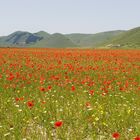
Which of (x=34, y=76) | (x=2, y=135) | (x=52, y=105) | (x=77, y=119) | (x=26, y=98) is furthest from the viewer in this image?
(x=34, y=76)

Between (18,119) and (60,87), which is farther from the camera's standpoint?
(60,87)

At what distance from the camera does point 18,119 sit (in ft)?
28.7

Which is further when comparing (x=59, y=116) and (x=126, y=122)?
(x=59, y=116)

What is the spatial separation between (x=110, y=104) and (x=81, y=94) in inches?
65.5

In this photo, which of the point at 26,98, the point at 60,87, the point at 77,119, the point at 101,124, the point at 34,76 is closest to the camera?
the point at 101,124

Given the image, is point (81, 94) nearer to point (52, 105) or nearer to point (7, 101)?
point (52, 105)

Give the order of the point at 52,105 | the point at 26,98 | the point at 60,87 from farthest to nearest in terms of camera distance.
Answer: the point at 60,87, the point at 26,98, the point at 52,105

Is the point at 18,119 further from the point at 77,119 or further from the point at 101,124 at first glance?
the point at 101,124

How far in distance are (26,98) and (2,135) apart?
12.5 ft

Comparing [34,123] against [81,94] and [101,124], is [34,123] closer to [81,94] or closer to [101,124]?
[101,124]

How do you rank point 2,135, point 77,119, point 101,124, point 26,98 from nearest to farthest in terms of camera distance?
point 2,135 → point 101,124 → point 77,119 → point 26,98

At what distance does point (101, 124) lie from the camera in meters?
8.30

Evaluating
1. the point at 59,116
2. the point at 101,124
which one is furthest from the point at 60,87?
the point at 101,124

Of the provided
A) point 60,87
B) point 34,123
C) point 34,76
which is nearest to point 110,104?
point 34,123
